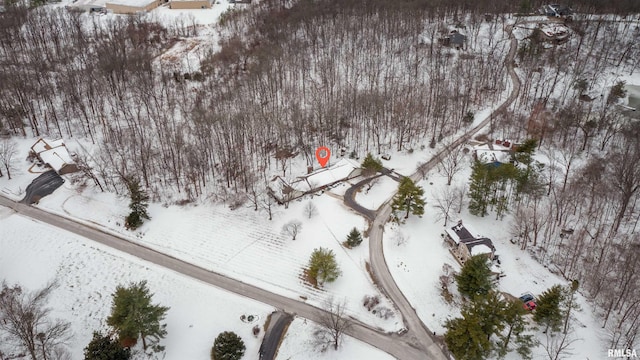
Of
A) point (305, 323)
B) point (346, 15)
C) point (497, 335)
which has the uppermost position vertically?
point (346, 15)

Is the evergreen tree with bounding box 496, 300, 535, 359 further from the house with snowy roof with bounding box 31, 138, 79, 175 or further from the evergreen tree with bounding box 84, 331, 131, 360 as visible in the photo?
the house with snowy roof with bounding box 31, 138, 79, 175

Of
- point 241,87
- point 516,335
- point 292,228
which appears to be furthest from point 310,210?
point 241,87

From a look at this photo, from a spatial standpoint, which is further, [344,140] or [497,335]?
[344,140]

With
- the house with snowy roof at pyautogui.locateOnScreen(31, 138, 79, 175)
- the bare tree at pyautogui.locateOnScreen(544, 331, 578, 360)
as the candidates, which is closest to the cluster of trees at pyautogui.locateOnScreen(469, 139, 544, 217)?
the bare tree at pyautogui.locateOnScreen(544, 331, 578, 360)

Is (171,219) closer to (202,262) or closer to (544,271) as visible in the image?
(202,262)

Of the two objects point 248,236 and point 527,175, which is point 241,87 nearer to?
point 248,236

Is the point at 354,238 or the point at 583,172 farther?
the point at 583,172

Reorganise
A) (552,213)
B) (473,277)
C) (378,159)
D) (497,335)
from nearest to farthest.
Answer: (497,335) → (473,277) → (552,213) → (378,159)

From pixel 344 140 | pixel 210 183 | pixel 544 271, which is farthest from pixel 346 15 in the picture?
pixel 544 271
